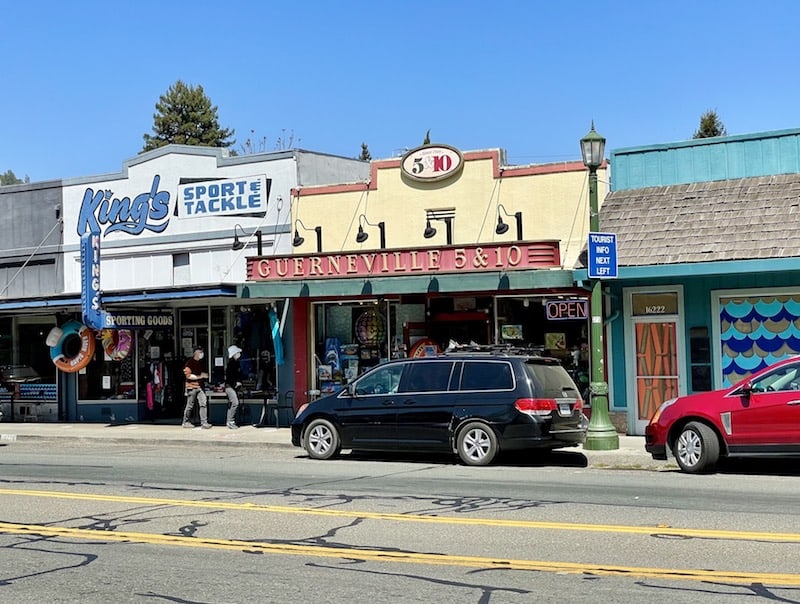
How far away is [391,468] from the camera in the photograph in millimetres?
15391

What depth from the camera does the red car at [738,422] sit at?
13.4m

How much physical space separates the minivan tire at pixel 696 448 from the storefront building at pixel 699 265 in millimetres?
4506

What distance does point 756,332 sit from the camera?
18609 mm

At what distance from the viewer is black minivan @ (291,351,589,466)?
15219 millimetres

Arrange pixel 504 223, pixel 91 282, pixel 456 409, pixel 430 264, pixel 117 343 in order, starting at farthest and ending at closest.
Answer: pixel 117 343, pixel 91 282, pixel 504 223, pixel 430 264, pixel 456 409

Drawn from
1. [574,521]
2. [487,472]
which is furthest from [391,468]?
[574,521]

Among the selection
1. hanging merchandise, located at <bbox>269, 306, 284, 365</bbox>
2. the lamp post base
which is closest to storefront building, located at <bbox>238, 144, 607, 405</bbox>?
hanging merchandise, located at <bbox>269, 306, 284, 365</bbox>

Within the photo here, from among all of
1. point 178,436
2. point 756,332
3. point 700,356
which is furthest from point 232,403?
point 756,332

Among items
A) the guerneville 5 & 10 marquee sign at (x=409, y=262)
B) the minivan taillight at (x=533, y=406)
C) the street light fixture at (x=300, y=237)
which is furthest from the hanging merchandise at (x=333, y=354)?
the minivan taillight at (x=533, y=406)

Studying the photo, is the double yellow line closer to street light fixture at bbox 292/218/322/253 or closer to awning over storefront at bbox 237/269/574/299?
awning over storefront at bbox 237/269/574/299

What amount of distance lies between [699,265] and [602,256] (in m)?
2.26

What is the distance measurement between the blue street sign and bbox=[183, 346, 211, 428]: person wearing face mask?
9.99 metres

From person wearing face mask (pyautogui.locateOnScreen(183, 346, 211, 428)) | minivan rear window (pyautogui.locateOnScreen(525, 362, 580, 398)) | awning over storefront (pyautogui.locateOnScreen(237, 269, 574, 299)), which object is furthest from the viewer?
person wearing face mask (pyautogui.locateOnScreen(183, 346, 211, 428))

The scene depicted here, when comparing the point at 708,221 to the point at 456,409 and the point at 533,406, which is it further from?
the point at 456,409
